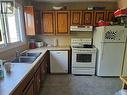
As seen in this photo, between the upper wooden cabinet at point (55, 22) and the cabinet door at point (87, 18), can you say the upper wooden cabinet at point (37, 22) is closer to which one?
the upper wooden cabinet at point (55, 22)

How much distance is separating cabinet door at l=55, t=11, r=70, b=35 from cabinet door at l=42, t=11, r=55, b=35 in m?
0.14

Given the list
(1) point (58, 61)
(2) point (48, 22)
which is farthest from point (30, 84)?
(2) point (48, 22)

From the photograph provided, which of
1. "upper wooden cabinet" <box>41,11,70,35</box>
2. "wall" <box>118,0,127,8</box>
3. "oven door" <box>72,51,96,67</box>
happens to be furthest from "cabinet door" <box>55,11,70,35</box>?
"wall" <box>118,0,127,8</box>

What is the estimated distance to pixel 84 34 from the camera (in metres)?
4.04

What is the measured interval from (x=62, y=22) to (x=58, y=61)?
1.25m

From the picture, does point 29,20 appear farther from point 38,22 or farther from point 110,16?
point 110,16

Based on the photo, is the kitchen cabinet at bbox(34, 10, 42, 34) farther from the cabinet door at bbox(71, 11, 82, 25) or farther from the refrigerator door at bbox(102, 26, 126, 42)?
the refrigerator door at bbox(102, 26, 126, 42)

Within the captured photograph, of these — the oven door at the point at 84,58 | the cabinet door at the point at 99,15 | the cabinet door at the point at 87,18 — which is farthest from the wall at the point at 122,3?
the oven door at the point at 84,58

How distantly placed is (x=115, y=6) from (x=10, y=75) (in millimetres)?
3793

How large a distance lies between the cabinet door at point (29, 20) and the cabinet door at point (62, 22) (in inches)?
30.8

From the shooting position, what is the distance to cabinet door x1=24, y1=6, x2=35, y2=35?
10.6 feet

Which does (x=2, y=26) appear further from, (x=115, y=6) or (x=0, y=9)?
(x=115, y=6)

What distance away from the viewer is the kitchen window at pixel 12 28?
2.39 m

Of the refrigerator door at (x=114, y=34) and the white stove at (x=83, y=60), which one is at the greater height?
the refrigerator door at (x=114, y=34)
